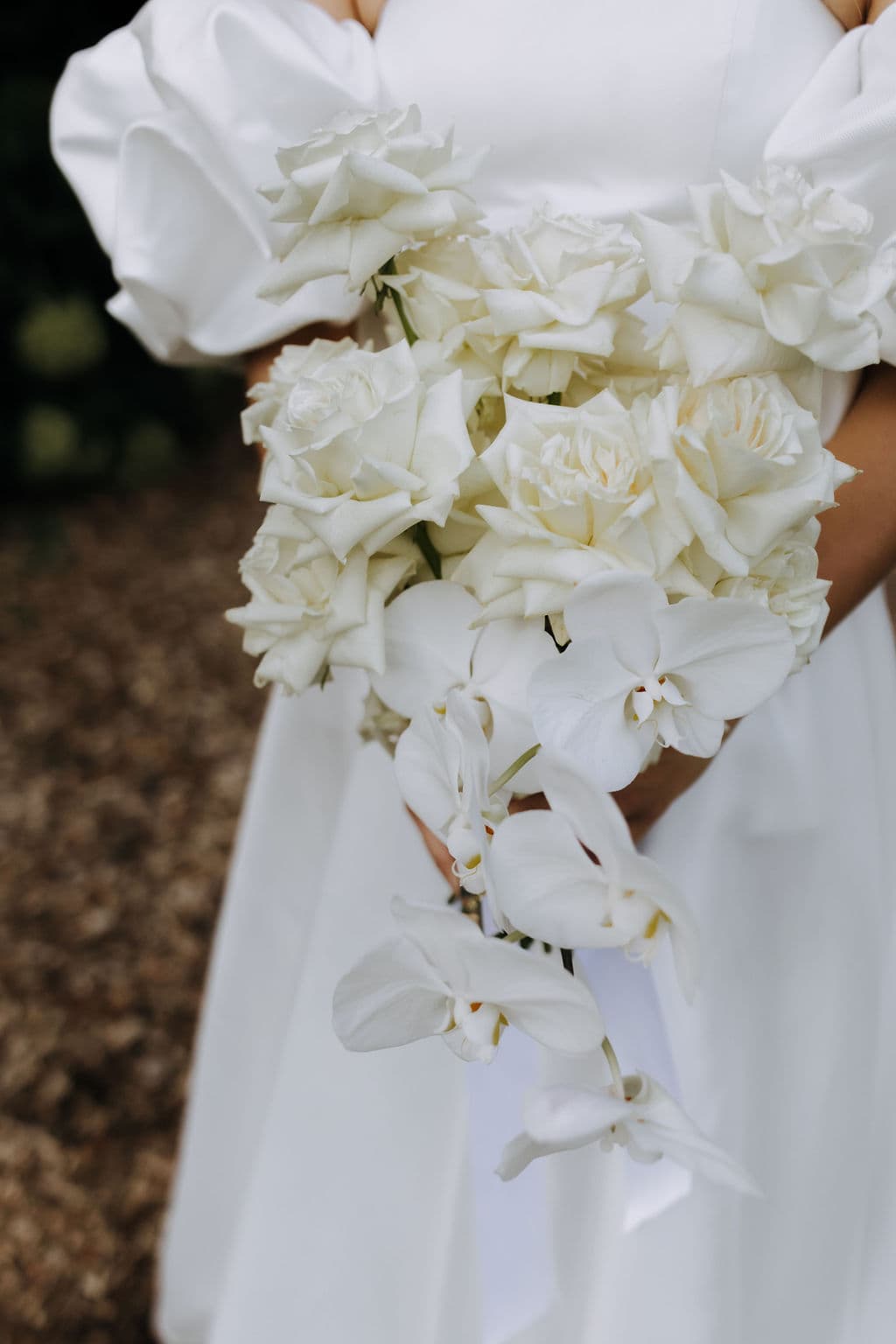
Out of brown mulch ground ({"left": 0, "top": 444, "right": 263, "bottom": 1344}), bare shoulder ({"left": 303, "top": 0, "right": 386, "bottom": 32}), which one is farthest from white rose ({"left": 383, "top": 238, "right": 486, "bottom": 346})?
brown mulch ground ({"left": 0, "top": 444, "right": 263, "bottom": 1344})

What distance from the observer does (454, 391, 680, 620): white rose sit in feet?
1.69

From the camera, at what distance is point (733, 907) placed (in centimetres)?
96

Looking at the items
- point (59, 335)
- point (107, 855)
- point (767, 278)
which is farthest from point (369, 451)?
point (59, 335)

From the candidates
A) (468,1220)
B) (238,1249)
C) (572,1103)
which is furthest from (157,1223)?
(572,1103)

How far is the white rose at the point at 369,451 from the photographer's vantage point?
54 cm

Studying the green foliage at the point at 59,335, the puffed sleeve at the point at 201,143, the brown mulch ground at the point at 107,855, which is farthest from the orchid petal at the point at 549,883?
the green foliage at the point at 59,335

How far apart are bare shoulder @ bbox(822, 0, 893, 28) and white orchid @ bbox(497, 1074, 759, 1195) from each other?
2.63 ft

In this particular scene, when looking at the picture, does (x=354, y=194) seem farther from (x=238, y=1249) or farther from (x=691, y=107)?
(x=238, y=1249)

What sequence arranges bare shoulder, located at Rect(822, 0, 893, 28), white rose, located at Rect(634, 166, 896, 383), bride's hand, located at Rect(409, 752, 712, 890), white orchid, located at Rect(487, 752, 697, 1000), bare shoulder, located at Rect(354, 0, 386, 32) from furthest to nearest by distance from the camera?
1. bare shoulder, located at Rect(354, 0, 386, 32)
2. bare shoulder, located at Rect(822, 0, 893, 28)
3. bride's hand, located at Rect(409, 752, 712, 890)
4. white rose, located at Rect(634, 166, 896, 383)
5. white orchid, located at Rect(487, 752, 697, 1000)

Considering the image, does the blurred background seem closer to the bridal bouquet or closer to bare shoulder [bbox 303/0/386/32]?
the bridal bouquet

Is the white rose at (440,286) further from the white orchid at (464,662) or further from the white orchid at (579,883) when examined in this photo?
the white orchid at (579,883)

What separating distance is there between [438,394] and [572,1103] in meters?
0.31

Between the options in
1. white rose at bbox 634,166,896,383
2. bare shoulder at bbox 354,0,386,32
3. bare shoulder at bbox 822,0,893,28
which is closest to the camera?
white rose at bbox 634,166,896,383

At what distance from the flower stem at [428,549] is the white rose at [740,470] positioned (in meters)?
0.14
